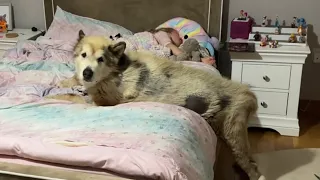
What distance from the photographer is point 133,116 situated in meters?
1.85

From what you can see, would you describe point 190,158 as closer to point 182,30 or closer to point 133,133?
point 133,133

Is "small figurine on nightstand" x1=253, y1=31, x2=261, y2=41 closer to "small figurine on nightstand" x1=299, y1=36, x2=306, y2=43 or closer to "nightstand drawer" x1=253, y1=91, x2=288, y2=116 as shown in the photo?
"small figurine on nightstand" x1=299, y1=36, x2=306, y2=43

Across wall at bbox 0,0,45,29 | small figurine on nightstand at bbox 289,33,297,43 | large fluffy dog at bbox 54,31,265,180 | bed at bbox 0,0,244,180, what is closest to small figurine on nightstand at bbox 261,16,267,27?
small figurine on nightstand at bbox 289,33,297,43

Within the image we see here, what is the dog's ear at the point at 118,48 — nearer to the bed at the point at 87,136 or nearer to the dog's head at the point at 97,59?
the dog's head at the point at 97,59

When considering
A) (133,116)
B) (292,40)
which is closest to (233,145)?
(133,116)

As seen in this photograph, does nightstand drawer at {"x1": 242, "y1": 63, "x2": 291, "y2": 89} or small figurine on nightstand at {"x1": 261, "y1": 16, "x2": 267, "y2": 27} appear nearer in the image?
nightstand drawer at {"x1": 242, "y1": 63, "x2": 291, "y2": 89}

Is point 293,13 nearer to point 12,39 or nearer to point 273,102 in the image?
point 273,102

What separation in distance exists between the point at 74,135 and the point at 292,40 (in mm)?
2097

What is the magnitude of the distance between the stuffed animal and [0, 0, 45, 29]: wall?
1534mm

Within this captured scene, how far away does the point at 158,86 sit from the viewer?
6.92 ft

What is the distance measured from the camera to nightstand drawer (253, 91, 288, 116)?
10.2 feet

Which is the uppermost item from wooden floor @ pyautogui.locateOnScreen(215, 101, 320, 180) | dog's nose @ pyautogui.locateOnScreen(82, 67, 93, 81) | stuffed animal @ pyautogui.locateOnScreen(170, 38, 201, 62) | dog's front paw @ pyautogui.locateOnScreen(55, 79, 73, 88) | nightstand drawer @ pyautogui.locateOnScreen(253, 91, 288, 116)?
dog's nose @ pyautogui.locateOnScreen(82, 67, 93, 81)

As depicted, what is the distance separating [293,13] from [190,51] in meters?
1.05

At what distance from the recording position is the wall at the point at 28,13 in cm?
387
